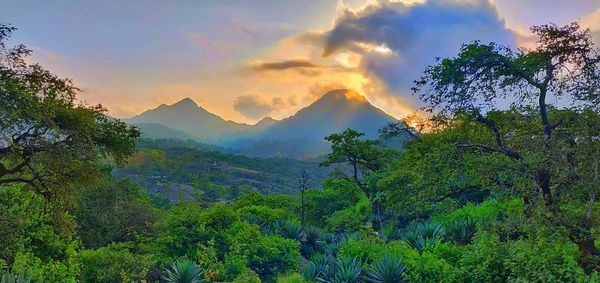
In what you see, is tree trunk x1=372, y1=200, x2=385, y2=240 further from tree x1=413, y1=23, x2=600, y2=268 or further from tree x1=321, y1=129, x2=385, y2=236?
tree x1=413, y1=23, x2=600, y2=268

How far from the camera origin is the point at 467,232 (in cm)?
1916

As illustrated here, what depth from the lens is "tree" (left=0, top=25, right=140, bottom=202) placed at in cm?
1052

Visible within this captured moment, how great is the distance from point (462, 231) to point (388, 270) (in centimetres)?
743

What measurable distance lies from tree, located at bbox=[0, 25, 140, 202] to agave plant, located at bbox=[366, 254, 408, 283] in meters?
8.36

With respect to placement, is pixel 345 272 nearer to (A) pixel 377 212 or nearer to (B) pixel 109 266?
(B) pixel 109 266

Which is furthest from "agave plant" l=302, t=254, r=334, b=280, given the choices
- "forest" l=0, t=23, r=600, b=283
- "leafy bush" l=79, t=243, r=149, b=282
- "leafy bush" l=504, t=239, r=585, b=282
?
"leafy bush" l=504, t=239, r=585, b=282

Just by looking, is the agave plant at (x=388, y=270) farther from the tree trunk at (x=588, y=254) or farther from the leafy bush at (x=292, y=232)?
the leafy bush at (x=292, y=232)

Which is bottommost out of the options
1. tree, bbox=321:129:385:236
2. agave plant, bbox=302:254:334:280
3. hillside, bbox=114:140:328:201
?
hillside, bbox=114:140:328:201

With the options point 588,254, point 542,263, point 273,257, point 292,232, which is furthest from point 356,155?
point 542,263

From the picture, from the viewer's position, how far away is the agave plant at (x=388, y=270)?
13008 mm

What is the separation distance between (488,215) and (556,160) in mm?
11160

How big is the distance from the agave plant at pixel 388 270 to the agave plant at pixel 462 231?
259 inches

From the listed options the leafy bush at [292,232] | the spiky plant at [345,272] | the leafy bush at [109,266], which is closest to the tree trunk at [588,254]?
the spiky plant at [345,272]

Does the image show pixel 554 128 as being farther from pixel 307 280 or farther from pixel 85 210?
pixel 85 210
